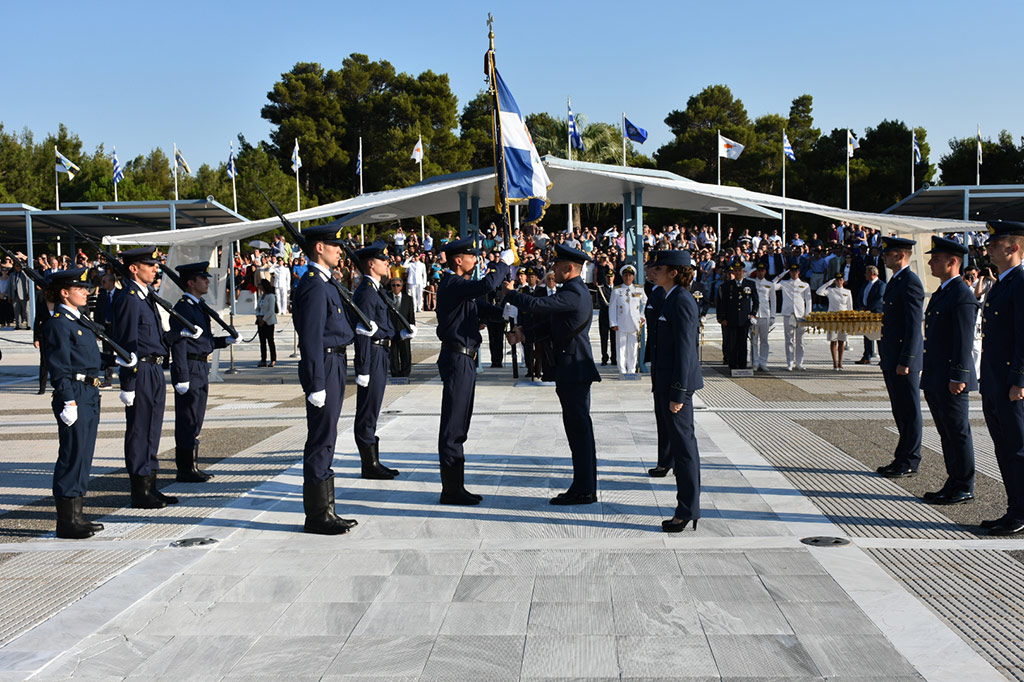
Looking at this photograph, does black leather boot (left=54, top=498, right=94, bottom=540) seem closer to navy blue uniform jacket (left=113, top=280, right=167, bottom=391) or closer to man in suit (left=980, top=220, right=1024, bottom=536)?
navy blue uniform jacket (left=113, top=280, right=167, bottom=391)

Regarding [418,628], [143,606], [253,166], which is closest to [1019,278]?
[418,628]

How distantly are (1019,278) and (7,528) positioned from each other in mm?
7798

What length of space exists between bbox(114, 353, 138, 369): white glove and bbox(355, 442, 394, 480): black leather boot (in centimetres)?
210

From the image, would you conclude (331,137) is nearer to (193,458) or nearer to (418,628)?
(193,458)

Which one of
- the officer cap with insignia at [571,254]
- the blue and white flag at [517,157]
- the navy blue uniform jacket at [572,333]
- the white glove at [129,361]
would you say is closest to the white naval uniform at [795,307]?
the blue and white flag at [517,157]

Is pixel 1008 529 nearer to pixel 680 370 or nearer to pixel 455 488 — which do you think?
pixel 680 370

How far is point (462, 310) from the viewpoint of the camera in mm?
7312

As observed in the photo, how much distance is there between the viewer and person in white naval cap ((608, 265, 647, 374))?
15.9 meters

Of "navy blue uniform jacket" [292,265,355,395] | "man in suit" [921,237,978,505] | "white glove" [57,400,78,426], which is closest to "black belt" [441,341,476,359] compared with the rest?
"navy blue uniform jacket" [292,265,355,395]

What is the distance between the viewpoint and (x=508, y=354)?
66.7 feet

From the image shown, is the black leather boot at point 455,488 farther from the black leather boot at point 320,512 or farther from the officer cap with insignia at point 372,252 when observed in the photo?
the officer cap with insignia at point 372,252

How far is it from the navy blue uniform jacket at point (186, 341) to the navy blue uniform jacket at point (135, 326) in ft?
1.43

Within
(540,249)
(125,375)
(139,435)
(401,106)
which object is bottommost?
(139,435)

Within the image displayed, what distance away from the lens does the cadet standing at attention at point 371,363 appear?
8297mm
